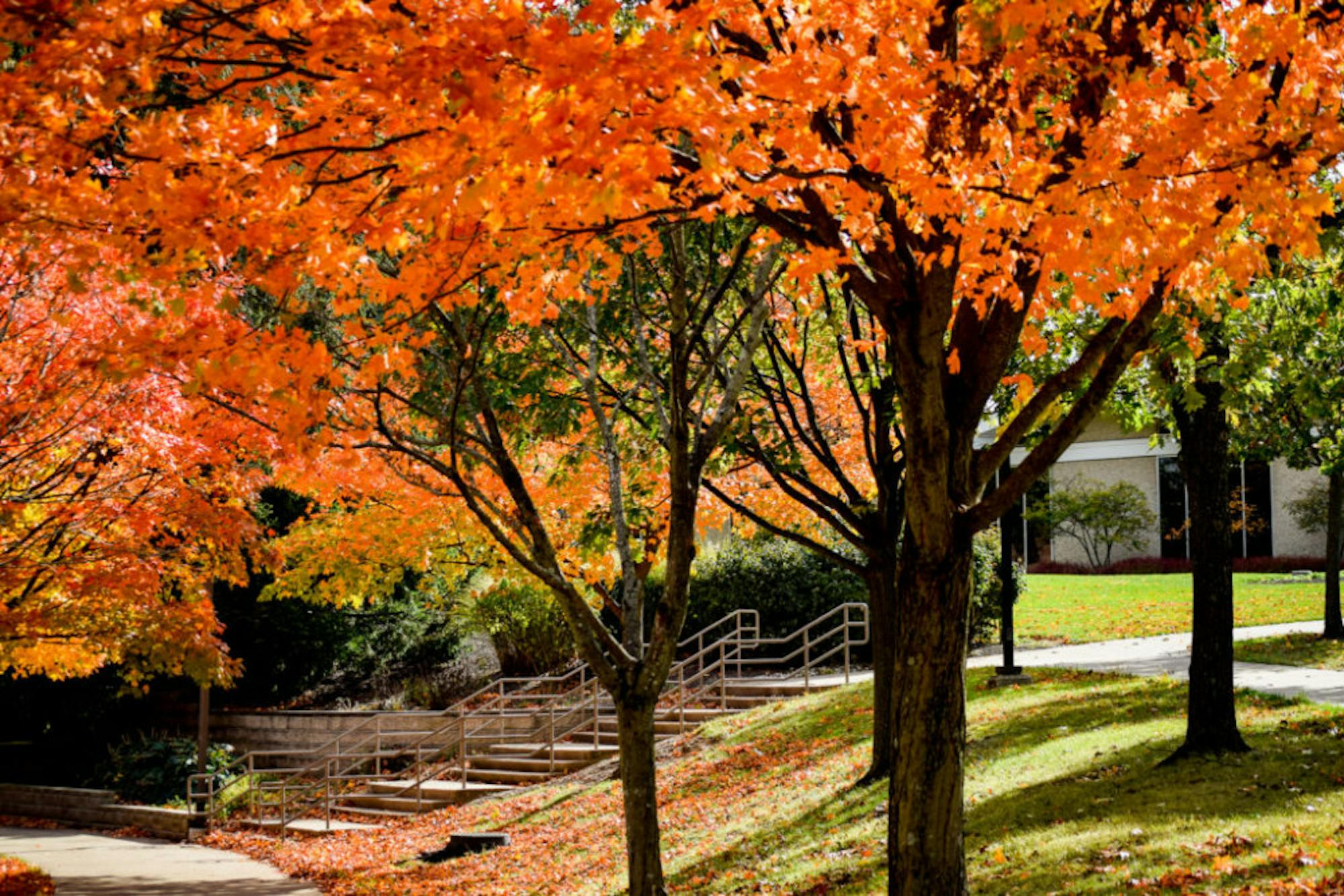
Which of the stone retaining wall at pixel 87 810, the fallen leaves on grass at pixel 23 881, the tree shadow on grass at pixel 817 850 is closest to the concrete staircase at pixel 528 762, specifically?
the stone retaining wall at pixel 87 810

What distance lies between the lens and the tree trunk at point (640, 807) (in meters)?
7.73

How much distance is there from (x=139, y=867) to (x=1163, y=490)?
2978 cm

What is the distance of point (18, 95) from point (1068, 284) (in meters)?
6.06

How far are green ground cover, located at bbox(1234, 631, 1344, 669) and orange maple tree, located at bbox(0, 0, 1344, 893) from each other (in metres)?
10.9

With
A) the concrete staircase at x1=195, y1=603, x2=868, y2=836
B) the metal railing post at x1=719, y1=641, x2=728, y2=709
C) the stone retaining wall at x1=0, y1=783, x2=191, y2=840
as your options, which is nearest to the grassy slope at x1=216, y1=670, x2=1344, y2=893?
the metal railing post at x1=719, y1=641, x2=728, y2=709

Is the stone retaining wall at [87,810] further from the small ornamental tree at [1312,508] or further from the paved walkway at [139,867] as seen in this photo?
the small ornamental tree at [1312,508]

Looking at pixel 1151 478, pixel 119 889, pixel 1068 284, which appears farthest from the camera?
pixel 1151 478

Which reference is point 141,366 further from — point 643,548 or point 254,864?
point 254,864

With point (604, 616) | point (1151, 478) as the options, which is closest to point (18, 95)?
point (604, 616)

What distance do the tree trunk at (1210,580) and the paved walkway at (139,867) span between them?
8.70 m

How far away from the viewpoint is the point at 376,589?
1692 centimetres

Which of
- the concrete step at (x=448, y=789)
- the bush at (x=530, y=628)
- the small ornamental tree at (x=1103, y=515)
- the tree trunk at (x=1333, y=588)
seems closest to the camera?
the concrete step at (x=448, y=789)

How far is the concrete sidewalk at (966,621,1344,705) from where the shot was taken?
1338cm

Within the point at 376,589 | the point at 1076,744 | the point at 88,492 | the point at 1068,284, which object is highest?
the point at 1068,284
